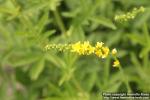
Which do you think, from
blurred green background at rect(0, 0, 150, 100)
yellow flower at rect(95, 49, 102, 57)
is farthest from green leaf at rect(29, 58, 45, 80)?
yellow flower at rect(95, 49, 102, 57)

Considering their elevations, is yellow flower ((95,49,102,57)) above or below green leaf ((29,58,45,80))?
below

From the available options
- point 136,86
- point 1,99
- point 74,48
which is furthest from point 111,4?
point 74,48

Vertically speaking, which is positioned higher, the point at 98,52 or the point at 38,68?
the point at 38,68

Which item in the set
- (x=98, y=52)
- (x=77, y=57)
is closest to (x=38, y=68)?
(x=77, y=57)

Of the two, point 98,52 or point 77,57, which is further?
point 77,57

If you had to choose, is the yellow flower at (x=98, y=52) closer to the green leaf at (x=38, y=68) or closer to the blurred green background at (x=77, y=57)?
the blurred green background at (x=77, y=57)

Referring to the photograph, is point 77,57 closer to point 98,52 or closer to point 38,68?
point 38,68

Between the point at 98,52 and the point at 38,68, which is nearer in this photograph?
the point at 98,52

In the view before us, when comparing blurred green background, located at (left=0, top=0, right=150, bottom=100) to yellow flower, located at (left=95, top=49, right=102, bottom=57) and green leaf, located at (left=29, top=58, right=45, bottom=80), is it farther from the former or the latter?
yellow flower, located at (left=95, top=49, right=102, bottom=57)

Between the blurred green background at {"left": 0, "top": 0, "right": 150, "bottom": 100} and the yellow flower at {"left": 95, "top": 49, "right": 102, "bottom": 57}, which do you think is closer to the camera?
the yellow flower at {"left": 95, "top": 49, "right": 102, "bottom": 57}

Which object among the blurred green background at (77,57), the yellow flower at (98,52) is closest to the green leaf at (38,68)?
the blurred green background at (77,57)
